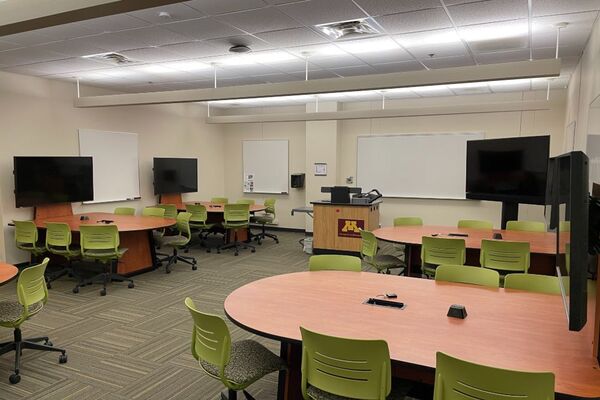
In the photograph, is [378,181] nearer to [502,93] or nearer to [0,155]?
[502,93]

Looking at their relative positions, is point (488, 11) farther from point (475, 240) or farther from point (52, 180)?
point (52, 180)

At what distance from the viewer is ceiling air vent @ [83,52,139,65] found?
5.36 meters

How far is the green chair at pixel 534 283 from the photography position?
300 cm

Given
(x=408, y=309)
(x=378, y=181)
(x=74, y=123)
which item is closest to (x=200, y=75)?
(x=74, y=123)

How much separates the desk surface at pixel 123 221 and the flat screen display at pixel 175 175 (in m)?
1.74

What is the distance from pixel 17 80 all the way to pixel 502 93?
8505 millimetres

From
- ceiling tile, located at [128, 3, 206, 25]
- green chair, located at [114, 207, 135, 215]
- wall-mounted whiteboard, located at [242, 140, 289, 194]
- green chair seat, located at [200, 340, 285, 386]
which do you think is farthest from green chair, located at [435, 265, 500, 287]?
wall-mounted whiteboard, located at [242, 140, 289, 194]

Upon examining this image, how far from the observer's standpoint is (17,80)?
648cm

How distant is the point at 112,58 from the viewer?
5.53 m

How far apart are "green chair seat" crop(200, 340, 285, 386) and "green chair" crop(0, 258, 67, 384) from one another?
1.73 m

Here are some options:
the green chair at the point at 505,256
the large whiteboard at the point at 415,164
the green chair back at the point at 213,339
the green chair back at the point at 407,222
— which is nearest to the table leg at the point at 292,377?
the green chair back at the point at 213,339

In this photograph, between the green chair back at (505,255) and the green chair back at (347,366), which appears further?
the green chair back at (505,255)

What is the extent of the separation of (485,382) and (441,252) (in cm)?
288

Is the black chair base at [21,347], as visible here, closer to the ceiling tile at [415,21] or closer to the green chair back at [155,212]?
the green chair back at [155,212]
